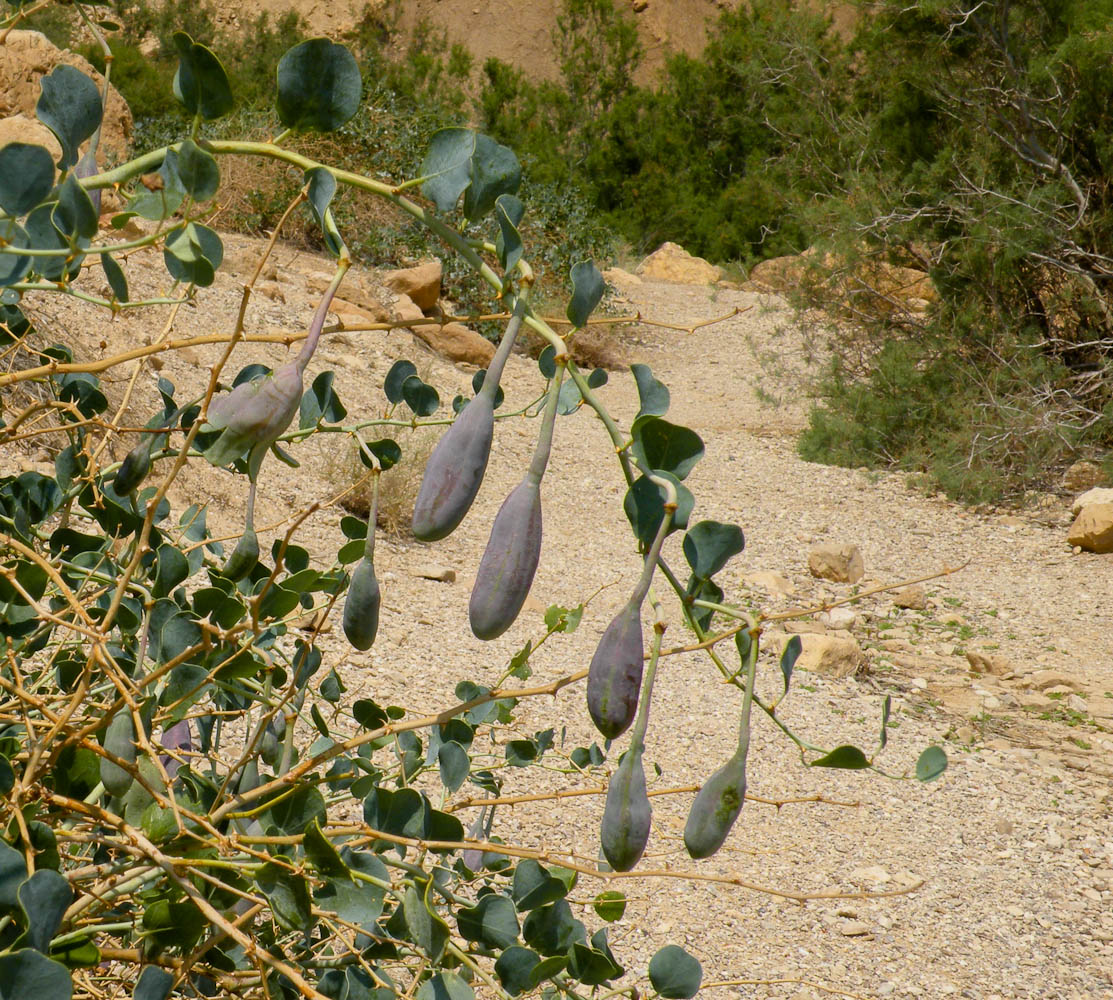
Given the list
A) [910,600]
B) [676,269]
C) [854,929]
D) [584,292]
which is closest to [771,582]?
[910,600]

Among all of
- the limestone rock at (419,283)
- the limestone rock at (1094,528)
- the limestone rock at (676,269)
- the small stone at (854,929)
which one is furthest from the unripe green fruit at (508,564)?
the limestone rock at (676,269)

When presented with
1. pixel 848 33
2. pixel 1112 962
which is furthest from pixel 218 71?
pixel 848 33

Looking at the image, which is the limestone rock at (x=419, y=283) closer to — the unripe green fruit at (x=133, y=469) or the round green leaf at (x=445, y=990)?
the unripe green fruit at (x=133, y=469)

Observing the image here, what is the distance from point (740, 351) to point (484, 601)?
243 inches

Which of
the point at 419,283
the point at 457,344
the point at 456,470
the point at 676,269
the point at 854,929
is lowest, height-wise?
the point at 676,269

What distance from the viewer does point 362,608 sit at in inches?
17.2

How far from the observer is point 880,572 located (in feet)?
11.0

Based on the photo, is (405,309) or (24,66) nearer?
(405,309)

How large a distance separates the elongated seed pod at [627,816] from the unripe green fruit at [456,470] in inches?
4.0

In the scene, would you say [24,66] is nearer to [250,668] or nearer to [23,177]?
[250,668]

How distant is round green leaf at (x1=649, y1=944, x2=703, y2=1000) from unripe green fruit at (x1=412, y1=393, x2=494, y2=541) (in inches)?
15.2

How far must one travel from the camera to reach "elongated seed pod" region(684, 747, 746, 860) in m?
0.37

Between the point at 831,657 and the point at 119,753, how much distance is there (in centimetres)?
221

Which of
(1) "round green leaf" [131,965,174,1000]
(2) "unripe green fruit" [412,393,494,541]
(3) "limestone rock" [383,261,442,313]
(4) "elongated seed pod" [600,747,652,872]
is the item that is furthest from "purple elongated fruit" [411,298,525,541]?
(3) "limestone rock" [383,261,442,313]
